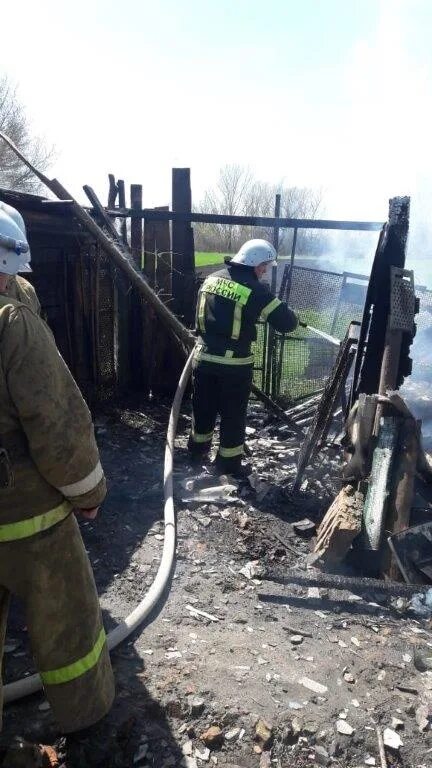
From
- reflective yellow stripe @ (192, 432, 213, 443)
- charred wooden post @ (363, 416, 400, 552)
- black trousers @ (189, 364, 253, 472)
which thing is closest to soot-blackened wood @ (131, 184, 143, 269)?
black trousers @ (189, 364, 253, 472)

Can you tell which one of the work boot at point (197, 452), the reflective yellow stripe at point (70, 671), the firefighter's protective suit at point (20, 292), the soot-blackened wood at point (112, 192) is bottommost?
the work boot at point (197, 452)

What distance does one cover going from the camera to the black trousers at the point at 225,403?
5242 mm

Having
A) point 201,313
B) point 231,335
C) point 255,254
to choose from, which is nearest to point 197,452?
point 231,335

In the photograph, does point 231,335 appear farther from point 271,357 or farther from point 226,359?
point 271,357

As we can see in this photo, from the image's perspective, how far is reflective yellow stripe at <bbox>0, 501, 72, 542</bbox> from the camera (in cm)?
208

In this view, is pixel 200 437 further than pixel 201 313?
Yes

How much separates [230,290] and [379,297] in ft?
4.23

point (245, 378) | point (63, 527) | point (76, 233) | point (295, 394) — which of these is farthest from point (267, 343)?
point (63, 527)

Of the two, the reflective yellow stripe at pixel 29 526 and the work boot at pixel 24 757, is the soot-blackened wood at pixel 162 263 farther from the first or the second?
the work boot at pixel 24 757

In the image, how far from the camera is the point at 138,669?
9.53 ft

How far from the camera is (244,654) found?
3.06 m

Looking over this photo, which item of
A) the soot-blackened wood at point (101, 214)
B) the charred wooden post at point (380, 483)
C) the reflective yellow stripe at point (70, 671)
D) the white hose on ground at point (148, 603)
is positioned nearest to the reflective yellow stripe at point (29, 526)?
the reflective yellow stripe at point (70, 671)

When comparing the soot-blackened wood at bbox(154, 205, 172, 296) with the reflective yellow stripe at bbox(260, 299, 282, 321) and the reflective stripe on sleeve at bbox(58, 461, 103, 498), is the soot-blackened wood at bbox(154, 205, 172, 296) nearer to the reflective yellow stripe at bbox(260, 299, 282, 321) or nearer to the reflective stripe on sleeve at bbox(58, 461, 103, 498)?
the reflective yellow stripe at bbox(260, 299, 282, 321)

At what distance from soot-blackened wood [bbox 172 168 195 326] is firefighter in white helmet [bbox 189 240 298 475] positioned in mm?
2178
